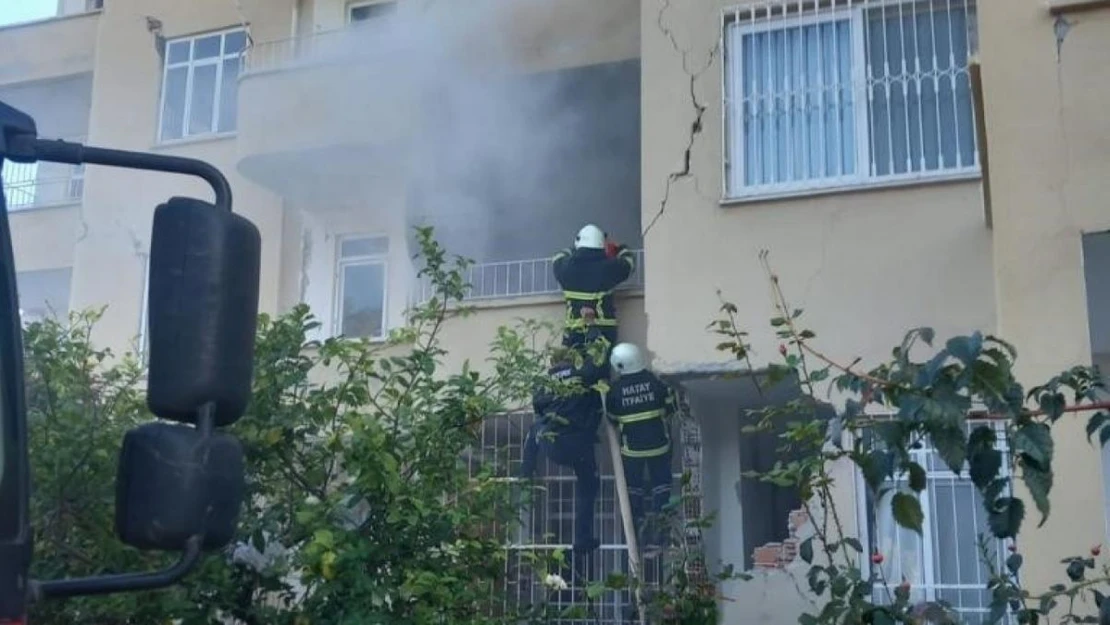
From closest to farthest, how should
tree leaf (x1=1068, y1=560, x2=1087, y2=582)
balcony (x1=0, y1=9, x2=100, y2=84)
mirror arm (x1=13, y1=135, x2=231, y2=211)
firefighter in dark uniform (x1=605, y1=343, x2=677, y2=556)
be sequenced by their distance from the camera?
mirror arm (x1=13, y1=135, x2=231, y2=211), tree leaf (x1=1068, y1=560, x2=1087, y2=582), firefighter in dark uniform (x1=605, y1=343, x2=677, y2=556), balcony (x1=0, y1=9, x2=100, y2=84)

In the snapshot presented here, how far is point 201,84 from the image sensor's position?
13.0m

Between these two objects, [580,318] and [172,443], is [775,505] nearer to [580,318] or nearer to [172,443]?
[580,318]

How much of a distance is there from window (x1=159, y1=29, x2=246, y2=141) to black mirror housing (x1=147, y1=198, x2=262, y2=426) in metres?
10.7

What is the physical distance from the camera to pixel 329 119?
10984 millimetres

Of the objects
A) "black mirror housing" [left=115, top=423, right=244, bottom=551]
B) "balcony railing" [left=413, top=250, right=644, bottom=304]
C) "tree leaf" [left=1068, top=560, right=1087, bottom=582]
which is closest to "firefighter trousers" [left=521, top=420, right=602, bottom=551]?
"balcony railing" [left=413, top=250, right=644, bottom=304]

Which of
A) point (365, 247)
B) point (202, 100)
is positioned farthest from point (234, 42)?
point (365, 247)

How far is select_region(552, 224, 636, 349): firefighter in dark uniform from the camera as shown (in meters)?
9.09

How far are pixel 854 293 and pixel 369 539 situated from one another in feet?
14.5

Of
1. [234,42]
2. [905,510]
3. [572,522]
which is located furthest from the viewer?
[234,42]

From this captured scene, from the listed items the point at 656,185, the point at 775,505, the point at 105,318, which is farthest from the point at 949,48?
the point at 105,318

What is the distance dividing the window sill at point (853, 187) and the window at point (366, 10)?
5.26 meters

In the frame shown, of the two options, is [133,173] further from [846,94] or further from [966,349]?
[966,349]

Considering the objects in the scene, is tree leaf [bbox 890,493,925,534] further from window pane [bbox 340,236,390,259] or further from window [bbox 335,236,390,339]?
window pane [bbox 340,236,390,259]

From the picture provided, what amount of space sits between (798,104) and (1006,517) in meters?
5.47
